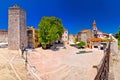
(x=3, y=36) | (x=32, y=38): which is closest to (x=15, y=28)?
(x=32, y=38)

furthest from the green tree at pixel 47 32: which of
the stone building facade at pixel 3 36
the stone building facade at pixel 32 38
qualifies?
the stone building facade at pixel 3 36

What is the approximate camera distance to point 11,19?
120 feet

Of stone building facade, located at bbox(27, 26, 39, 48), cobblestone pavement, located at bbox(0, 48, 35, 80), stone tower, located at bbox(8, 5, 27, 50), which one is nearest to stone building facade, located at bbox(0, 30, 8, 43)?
stone building facade, located at bbox(27, 26, 39, 48)

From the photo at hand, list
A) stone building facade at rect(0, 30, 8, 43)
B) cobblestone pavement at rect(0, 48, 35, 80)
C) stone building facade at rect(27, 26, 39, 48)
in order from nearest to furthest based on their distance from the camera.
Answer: cobblestone pavement at rect(0, 48, 35, 80) < stone building facade at rect(27, 26, 39, 48) < stone building facade at rect(0, 30, 8, 43)

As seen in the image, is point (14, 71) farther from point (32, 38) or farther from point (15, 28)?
point (32, 38)

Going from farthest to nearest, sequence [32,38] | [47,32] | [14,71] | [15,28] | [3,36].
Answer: [3,36] < [32,38] < [47,32] < [15,28] < [14,71]

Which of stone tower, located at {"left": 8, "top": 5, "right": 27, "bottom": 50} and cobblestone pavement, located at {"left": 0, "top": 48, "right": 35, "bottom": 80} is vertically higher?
stone tower, located at {"left": 8, "top": 5, "right": 27, "bottom": 50}

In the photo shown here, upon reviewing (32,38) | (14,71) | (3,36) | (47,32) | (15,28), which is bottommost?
(14,71)

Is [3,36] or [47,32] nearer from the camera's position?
[47,32]

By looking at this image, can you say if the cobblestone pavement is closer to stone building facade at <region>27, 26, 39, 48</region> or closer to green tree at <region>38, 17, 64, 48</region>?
green tree at <region>38, 17, 64, 48</region>

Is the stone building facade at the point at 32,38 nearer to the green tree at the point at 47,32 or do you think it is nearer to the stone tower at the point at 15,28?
the green tree at the point at 47,32

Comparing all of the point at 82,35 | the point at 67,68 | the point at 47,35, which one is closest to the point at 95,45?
the point at 82,35

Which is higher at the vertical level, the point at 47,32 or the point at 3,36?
the point at 47,32

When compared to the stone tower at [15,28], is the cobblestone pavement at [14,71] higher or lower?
lower
